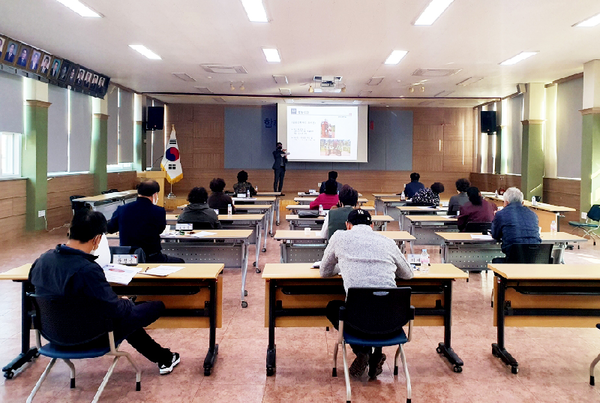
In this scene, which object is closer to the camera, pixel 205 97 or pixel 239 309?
pixel 239 309

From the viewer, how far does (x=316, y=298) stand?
3506 millimetres

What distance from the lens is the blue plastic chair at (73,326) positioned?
2.51 metres

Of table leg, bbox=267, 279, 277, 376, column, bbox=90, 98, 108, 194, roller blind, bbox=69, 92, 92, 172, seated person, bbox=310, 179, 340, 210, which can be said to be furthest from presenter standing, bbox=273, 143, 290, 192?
table leg, bbox=267, 279, 277, 376

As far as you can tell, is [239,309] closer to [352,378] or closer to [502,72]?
[352,378]

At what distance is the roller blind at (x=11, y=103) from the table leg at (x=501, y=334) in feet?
27.2

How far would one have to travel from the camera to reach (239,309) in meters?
4.77

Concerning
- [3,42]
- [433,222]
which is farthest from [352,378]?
[3,42]

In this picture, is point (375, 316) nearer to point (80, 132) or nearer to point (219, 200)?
point (219, 200)

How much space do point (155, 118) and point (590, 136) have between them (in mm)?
11296

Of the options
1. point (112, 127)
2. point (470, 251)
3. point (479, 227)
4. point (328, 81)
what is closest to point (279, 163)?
point (328, 81)

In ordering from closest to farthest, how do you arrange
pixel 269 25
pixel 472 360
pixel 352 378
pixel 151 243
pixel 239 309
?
1. pixel 352 378
2. pixel 472 360
3. pixel 151 243
4. pixel 239 309
5. pixel 269 25

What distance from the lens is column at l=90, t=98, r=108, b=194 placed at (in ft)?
37.3

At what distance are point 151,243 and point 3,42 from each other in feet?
17.3

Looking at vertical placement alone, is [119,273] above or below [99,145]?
below
